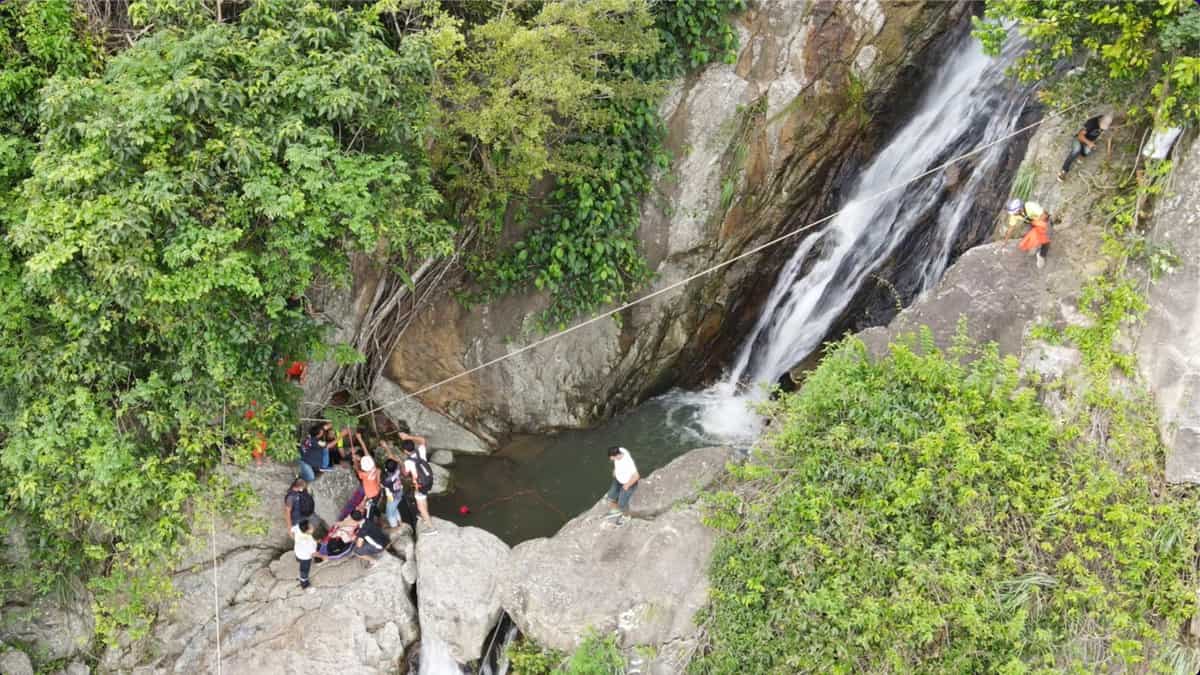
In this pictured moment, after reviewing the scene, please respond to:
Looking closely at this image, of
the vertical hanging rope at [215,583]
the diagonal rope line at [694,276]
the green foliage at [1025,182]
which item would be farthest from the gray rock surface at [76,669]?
the green foliage at [1025,182]

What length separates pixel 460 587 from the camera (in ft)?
30.3

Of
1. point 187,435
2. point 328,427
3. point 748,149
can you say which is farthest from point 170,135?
point 748,149

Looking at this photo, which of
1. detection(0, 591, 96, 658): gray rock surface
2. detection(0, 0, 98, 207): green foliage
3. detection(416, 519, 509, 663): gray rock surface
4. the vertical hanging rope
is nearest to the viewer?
detection(0, 0, 98, 207): green foliage

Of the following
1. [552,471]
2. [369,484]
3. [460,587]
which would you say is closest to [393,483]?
[369,484]

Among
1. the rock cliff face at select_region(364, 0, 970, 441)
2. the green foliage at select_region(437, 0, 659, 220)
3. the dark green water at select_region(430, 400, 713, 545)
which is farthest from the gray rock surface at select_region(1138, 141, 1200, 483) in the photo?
the dark green water at select_region(430, 400, 713, 545)

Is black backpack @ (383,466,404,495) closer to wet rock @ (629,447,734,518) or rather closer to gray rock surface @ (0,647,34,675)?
wet rock @ (629,447,734,518)

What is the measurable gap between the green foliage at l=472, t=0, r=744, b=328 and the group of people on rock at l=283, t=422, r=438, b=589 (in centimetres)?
296

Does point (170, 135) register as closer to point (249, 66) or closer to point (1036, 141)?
point (249, 66)

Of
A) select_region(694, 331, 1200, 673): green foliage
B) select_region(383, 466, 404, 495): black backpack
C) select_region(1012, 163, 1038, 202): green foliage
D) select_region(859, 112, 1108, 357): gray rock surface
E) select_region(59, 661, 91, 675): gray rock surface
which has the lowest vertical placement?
select_region(59, 661, 91, 675): gray rock surface

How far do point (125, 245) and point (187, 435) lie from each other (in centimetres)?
218

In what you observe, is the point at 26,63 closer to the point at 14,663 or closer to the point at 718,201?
the point at 14,663

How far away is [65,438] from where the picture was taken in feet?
26.2

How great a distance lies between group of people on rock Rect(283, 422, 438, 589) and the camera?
9523 millimetres

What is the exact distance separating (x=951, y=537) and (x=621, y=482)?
3.55 meters
